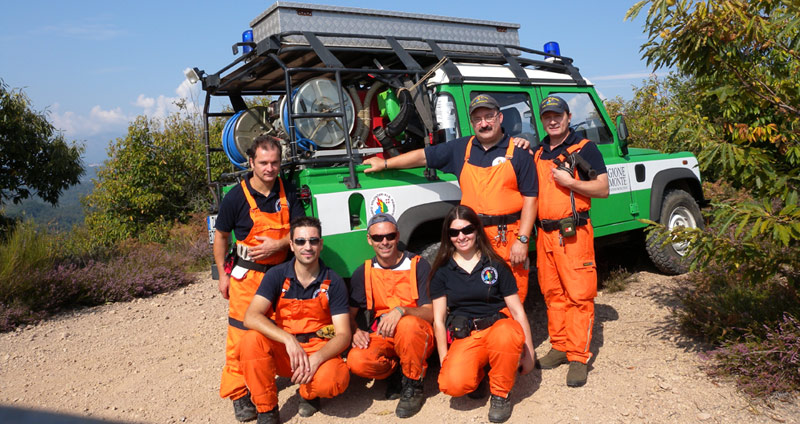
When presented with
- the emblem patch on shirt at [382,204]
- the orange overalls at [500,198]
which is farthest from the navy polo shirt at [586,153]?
the emblem patch on shirt at [382,204]

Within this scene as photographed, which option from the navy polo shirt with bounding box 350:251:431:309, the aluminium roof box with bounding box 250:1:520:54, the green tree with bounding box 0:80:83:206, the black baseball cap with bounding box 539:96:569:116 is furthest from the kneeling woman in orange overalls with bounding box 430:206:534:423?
the green tree with bounding box 0:80:83:206

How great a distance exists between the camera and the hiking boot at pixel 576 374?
3.60 metres

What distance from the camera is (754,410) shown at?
3.12 metres

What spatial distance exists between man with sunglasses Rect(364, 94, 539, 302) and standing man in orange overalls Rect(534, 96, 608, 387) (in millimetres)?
151

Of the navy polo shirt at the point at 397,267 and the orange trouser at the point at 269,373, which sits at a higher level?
the navy polo shirt at the point at 397,267

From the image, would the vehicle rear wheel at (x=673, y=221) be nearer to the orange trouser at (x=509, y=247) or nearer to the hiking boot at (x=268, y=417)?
the orange trouser at (x=509, y=247)

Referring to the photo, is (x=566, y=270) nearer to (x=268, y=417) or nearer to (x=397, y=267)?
(x=397, y=267)

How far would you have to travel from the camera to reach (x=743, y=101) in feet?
10.9

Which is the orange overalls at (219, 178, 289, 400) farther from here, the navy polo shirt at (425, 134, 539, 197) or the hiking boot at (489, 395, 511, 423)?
the hiking boot at (489, 395, 511, 423)

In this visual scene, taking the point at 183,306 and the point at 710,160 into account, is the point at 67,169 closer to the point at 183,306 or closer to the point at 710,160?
the point at 183,306

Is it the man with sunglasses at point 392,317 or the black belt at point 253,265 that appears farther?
the black belt at point 253,265

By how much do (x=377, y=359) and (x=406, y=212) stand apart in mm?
1067

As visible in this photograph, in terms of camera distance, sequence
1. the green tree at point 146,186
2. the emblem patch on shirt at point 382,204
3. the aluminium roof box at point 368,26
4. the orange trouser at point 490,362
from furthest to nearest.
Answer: the green tree at point 146,186, the aluminium roof box at point 368,26, the emblem patch on shirt at point 382,204, the orange trouser at point 490,362

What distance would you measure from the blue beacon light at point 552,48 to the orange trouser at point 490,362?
10.8ft
